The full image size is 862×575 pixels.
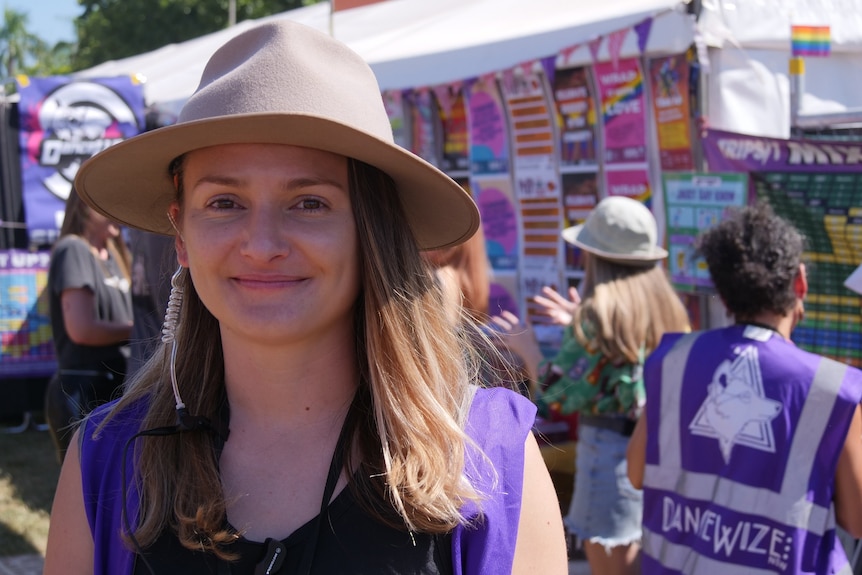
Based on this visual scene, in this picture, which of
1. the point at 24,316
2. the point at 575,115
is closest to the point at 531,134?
the point at 575,115

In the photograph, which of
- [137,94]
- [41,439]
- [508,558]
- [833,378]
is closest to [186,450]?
[508,558]

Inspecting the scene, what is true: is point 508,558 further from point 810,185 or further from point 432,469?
point 810,185

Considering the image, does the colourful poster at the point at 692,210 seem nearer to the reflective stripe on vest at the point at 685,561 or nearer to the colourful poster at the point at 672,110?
the colourful poster at the point at 672,110

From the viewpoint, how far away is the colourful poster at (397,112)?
18.5ft

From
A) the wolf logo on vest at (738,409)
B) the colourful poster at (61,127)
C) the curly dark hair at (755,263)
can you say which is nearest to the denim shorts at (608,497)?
the wolf logo on vest at (738,409)

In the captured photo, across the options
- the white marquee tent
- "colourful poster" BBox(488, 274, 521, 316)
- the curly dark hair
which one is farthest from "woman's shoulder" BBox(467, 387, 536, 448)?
"colourful poster" BBox(488, 274, 521, 316)

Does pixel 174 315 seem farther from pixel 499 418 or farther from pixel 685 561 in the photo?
pixel 685 561

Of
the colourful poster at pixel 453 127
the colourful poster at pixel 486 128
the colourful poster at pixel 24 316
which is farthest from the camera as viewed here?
the colourful poster at pixel 24 316

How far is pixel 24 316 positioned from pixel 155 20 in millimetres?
20643

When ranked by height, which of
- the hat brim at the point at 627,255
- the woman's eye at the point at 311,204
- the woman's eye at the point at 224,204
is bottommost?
the hat brim at the point at 627,255

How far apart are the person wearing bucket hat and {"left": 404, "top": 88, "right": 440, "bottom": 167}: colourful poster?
406 centimetres

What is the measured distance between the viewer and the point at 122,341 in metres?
4.49

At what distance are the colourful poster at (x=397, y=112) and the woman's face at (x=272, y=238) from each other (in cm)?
423

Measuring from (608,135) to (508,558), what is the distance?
3.20 meters
